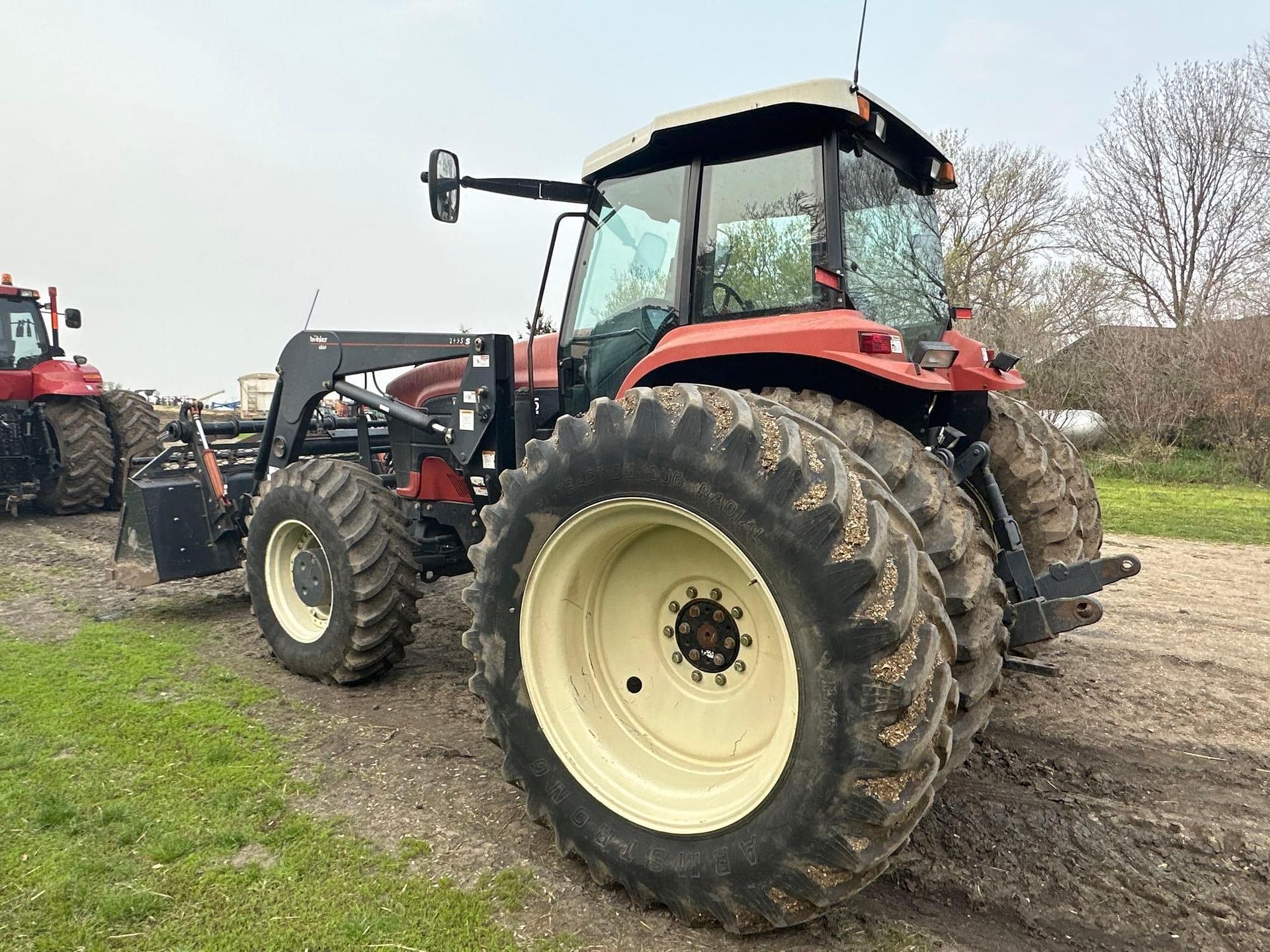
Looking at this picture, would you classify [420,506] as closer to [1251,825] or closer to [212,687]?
[212,687]

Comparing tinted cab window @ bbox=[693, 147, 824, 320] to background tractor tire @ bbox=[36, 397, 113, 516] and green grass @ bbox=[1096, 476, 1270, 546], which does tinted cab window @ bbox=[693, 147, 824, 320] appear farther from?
background tractor tire @ bbox=[36, 397, 113, 516]

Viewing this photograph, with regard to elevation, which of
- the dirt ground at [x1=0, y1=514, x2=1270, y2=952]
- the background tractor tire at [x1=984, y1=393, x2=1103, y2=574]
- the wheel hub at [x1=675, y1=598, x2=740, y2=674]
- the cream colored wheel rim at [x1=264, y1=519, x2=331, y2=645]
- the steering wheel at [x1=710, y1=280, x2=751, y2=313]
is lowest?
the dirt ground at [x1=0, y1=514, x2=1270, y2=952]

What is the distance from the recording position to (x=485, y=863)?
2.52 metres

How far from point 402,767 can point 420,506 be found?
1.64 meters

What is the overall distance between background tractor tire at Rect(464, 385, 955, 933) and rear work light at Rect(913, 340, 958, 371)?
0.81 meters

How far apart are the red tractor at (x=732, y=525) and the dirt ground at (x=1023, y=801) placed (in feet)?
0.73

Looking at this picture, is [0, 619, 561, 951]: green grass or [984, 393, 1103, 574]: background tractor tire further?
[984, 393, 1103, 574]: background tractor tire

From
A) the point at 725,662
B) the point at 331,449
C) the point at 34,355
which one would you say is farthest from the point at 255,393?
the point at 725,662

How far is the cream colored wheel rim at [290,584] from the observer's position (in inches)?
168

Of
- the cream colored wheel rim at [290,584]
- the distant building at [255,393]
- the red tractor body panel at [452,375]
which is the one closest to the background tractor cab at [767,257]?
the red tractor body panel at [452,375]

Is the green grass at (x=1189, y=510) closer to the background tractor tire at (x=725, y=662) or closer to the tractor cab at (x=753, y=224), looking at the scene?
the tractor cab at (x=753, y=224)

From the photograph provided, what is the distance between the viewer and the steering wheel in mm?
3123

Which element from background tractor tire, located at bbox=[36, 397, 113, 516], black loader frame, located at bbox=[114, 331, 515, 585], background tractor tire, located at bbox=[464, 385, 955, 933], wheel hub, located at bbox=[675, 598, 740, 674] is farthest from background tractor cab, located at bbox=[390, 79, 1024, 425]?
background tractor tire, located at bbox=[36, 397, 113, 516]

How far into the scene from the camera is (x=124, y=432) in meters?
9.80
